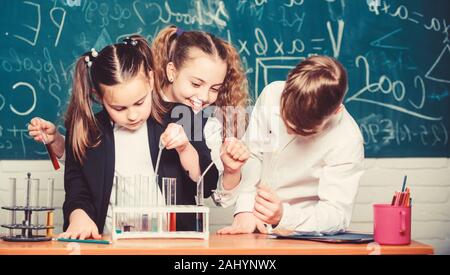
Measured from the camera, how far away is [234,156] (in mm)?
2693

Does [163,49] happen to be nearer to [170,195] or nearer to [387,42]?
[170,195]

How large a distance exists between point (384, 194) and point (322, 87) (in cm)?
57

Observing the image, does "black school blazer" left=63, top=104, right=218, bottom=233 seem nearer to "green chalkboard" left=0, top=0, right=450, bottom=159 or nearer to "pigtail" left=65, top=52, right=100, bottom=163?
"pigtail" left=65, top=52, right=100, bottom=163

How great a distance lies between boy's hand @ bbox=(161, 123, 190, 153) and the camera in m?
2.71

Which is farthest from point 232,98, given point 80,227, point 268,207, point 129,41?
point 80,227


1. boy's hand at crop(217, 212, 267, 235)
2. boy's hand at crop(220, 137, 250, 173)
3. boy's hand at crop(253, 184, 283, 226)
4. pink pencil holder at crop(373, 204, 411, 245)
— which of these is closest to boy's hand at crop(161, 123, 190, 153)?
boy's hand at crop(220, 137, 250, 173)

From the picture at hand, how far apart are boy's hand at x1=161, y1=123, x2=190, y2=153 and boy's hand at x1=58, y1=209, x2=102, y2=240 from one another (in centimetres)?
36

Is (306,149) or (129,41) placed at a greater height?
(129,41)

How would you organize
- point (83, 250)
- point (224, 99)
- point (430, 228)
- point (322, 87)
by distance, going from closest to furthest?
point (83, 250) → point (322, 87) → point (224, 99) → point (430, 228)

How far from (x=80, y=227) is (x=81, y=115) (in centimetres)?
51

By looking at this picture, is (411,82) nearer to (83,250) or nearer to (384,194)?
(384,194)

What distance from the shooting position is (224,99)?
285 centimetres
